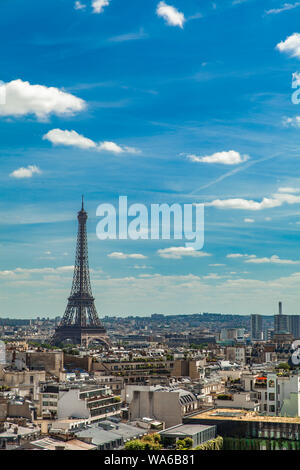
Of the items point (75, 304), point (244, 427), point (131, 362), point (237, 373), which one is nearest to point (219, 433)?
point (244, 427)

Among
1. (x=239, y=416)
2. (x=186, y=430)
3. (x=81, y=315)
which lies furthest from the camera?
(x=81, y=315)

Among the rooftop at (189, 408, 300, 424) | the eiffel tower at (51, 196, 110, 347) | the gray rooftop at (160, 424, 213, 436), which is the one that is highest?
the eiffel tower at (51, 196, 110, 347)

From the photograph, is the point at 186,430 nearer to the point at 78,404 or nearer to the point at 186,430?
the point at 186,430

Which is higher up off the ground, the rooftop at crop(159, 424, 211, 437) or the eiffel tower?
the eiffel tower

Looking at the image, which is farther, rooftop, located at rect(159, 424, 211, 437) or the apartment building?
the apartment building

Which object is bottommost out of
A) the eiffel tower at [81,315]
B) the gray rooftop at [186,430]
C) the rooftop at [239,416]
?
the gray rooftop at [186,430]

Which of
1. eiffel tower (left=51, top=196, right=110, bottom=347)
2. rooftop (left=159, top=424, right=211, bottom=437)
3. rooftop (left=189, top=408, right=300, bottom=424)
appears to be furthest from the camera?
eiffel tower (left=51, top=196, right=110, bottom=347)

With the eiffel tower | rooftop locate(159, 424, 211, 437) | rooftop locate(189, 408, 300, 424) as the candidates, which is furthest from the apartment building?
the eiffel tower

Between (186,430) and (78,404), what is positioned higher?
(78,404)

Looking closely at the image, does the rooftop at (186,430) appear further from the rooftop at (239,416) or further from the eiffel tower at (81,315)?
the eiffel tower at (81,315)

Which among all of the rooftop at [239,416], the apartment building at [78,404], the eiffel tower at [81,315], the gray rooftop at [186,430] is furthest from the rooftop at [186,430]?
the eiffel tower at [81,315]

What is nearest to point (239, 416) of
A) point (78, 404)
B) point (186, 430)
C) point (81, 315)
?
point (186, 430)

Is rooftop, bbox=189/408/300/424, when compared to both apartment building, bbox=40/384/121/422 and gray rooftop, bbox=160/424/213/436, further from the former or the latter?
apartment building, bbox=40/384/121/422
